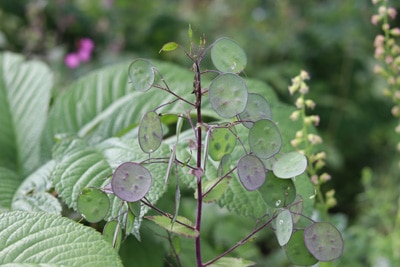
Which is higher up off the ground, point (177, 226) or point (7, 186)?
point (177, 226)

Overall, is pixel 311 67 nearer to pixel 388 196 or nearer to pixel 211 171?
pixel 388 196

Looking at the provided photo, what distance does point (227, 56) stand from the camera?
549 mm

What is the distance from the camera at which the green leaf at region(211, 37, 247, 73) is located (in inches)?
21.4

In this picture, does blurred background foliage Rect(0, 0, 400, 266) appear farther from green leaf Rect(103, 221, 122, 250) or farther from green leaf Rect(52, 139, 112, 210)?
green leaf Rect(103, 221, 122, 250)

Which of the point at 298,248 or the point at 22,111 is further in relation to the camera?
the point at 22,111

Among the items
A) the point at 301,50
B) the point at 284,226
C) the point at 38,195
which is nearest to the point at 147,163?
the point at 284,226

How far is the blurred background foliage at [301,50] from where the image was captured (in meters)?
2.03

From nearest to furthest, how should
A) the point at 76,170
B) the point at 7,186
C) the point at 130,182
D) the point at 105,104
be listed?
1. the point at 130,182
2. the point at 76,170
3. the point at 7,186
4. the point at 105,104

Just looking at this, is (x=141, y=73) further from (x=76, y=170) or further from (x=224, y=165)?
(x=76, y=170)

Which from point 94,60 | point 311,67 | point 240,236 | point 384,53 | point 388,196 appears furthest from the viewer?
point 311,67

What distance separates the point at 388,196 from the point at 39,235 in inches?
60.8

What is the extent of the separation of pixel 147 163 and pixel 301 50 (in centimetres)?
201

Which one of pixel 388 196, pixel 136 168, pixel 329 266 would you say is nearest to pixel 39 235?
pixel 136 168

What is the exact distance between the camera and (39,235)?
521mm
